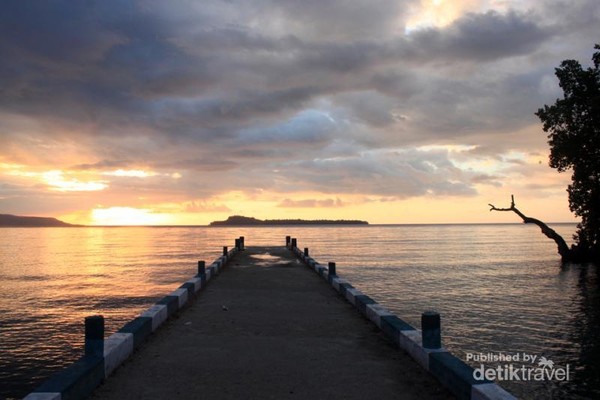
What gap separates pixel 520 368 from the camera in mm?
12086

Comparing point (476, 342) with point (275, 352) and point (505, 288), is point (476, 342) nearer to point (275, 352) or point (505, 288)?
point (275, 352)

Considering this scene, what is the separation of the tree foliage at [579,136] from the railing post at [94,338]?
3633cm

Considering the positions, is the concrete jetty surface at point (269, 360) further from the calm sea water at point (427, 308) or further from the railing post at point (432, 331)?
the calm sea water at point (427, 308)

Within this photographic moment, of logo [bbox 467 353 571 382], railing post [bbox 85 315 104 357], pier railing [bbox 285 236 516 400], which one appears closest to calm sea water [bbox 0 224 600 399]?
logo [bbox 467 353 571 382]

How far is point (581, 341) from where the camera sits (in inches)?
590

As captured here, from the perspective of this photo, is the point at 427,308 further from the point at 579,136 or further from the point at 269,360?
the point at 579,136

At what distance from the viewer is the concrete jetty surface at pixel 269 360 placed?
7125 mm

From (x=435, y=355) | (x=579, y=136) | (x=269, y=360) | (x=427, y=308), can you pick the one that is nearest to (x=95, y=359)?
(x=269, y=360)

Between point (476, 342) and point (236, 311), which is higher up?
point (236, 311)

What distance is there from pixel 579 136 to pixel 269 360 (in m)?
35.0

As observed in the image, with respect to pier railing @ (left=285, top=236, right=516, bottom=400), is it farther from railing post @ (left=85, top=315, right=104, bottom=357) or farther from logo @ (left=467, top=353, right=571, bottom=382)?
railing post @ (left=85, top=315, right=104, bottom=357)

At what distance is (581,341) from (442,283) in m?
14.1

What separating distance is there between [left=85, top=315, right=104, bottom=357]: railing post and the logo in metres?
7.94

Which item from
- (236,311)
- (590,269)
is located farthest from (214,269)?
(590,269)
